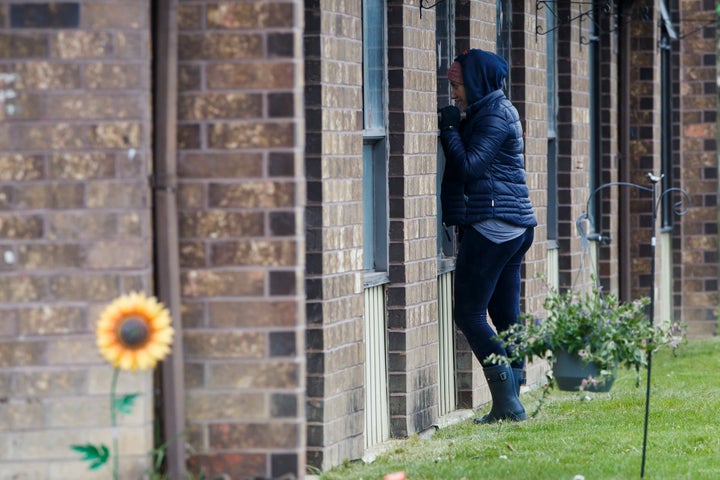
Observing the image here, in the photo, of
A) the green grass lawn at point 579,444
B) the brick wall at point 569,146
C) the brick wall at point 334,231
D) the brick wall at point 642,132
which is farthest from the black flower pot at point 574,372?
the brick wall at point 642,132

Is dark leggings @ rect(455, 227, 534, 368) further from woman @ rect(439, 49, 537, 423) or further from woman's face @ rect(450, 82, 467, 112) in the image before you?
woman's face @ rect(450, 82, 467, 112)

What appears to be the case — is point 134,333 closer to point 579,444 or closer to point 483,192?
point 579,444

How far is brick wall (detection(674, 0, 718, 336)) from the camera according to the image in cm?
1538

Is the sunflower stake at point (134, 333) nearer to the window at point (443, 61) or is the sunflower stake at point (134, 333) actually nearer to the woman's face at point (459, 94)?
the woman's face at point (459, 94)

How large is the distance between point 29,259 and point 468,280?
141 inches

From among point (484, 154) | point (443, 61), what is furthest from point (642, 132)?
point (484, 154)

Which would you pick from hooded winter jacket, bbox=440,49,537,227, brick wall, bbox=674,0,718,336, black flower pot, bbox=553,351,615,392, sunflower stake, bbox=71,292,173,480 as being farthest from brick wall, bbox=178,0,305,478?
brick wall, bbox=674,0,718,336

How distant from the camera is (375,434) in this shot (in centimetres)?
803

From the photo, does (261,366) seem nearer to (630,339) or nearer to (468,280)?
(630,339)

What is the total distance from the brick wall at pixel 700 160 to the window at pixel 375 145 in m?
7.85

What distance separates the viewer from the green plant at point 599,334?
21.1 feet

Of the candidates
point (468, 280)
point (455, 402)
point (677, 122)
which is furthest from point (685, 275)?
point (468, 280)

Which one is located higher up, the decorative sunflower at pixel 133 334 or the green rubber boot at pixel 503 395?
the decorative sunflower at pixel 133 334

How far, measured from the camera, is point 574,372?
669 centimetres
